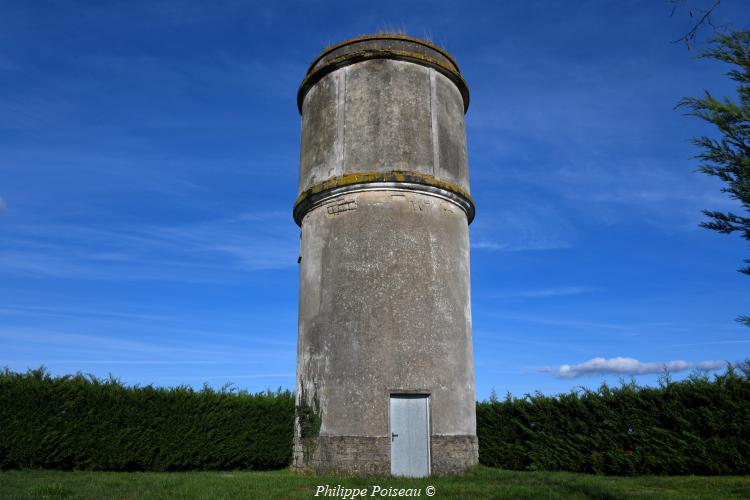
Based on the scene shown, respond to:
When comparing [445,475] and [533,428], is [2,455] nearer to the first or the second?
[445,475]

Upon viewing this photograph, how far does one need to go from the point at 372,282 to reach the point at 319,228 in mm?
2124

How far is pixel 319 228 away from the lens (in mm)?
12984

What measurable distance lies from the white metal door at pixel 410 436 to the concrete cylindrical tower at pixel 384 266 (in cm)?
2

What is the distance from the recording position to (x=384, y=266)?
1195 centimetres

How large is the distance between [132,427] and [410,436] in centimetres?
772

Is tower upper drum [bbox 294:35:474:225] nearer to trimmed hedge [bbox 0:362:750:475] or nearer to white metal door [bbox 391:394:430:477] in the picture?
white metal door [bbox 391:394:430:477]

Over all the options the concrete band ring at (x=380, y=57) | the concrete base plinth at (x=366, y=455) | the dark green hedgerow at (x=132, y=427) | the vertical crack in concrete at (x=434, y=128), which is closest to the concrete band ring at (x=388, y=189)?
the vertical crack in concrete at (x=434, y=128)

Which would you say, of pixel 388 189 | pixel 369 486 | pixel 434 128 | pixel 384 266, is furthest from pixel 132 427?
pixel 434 128

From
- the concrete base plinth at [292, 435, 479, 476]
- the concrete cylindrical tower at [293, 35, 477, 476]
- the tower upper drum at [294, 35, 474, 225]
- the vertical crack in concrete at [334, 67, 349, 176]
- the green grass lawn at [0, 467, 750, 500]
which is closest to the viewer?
the green grass lawn at [0, 467, 750, 500]

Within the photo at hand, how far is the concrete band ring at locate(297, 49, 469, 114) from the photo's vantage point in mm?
13391

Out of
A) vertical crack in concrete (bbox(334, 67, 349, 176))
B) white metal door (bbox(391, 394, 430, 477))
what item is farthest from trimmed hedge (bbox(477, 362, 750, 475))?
vertical crack in concrete (bbox(334, 67, 349, 176))

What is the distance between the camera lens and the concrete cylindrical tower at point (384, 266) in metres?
11.2

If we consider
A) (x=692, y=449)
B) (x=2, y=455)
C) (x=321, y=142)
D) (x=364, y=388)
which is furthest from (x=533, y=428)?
(x=2, y=455)

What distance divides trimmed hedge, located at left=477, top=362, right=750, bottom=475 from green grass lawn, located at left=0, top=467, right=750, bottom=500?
792 mm
